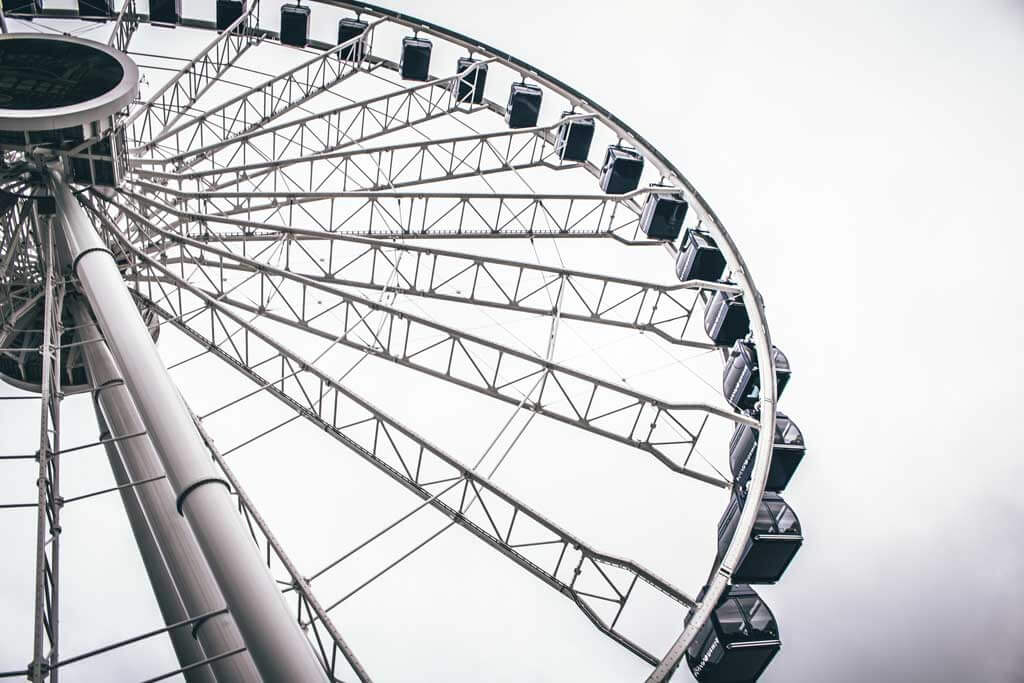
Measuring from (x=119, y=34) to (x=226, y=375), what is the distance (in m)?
31.1

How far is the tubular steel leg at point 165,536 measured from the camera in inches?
404

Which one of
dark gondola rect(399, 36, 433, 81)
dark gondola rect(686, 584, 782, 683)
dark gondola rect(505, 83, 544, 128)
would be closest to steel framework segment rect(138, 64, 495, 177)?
dark gondola rect(399, 36, 433, 81)

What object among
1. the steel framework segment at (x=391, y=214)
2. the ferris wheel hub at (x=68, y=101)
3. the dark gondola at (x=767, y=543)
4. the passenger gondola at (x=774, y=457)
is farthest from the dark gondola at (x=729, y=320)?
the ferris wheel hub at (x=68, y=101)

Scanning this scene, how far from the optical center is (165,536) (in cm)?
1146

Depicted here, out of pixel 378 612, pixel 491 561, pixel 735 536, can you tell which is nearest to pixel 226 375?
pixel 378 612

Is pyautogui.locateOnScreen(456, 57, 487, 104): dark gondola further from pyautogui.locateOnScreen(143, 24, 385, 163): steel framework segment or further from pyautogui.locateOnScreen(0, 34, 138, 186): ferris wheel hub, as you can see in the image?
pyautogui.locateOnScreen(0, 34, 138, 186): ferris wheel hub

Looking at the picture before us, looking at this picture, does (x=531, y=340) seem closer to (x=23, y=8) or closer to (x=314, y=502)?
(x=314, y=502)

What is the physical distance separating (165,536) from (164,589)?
4.47ft

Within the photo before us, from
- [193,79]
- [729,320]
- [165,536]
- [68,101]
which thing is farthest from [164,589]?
[193,79]

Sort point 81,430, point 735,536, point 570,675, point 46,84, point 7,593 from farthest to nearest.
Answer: point 570,675
point 7,593
point 81,430
point 46,84
point 735,536

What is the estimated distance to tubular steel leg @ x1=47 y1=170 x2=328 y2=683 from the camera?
7.78 m

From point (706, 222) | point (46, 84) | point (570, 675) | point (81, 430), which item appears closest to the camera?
point (46, 84)

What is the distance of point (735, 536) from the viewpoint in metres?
13.6

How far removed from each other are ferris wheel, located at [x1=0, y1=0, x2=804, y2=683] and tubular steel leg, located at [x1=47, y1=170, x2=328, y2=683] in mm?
32
